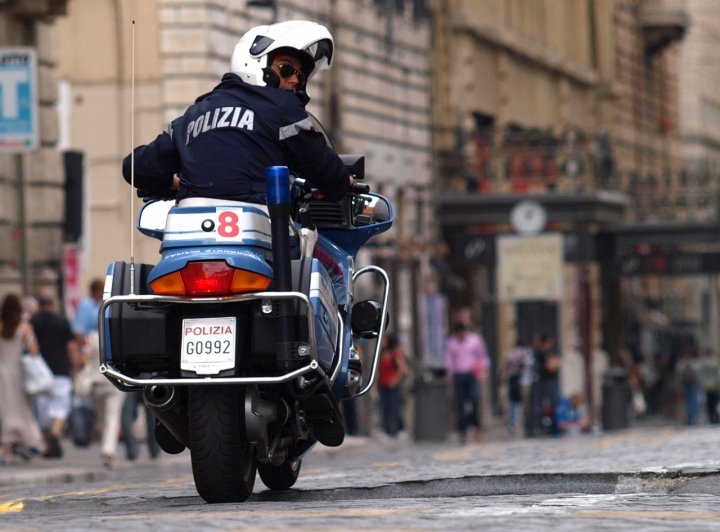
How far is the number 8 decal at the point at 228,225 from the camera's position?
23.9 feet

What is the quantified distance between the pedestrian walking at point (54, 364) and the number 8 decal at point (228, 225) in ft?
33.8

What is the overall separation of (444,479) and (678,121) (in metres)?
53.3

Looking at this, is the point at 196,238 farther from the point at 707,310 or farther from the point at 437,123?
the point at 707,310

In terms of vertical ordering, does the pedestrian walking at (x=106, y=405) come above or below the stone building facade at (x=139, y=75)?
below

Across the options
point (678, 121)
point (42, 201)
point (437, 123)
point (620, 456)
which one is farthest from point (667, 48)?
point (620, 456)

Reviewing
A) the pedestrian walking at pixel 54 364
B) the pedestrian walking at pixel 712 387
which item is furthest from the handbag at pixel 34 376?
the pedestrian walking at pixel 712 387

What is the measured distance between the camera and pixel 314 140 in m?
7.75

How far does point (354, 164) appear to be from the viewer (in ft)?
26.8

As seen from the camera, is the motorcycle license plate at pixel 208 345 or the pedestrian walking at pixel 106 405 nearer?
the motorcycle license plate at pixel 208 345

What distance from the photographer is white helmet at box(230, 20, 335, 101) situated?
25.8ft

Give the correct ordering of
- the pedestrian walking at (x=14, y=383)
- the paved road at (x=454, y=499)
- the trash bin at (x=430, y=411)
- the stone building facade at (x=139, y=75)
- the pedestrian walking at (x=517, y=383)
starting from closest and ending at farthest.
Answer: the paved road at (x=454, y=499)
the pedestrian walking at (x=14, y=383)
the trash bin at (x=430, y=411)
the stone building facade at (x=139, y=75)
the pedestrian walking at (x=517, y=383)

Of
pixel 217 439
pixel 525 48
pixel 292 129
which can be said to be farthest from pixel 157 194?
pixel 525 48

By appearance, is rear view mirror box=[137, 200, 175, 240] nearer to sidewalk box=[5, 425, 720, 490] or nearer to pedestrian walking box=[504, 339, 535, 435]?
sidewalk box=[5, 425, 720, 490]

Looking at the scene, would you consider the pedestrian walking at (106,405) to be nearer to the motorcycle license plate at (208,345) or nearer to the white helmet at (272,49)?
the white helmet at (272,49)
